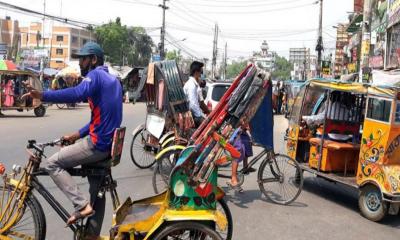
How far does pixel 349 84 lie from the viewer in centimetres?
698

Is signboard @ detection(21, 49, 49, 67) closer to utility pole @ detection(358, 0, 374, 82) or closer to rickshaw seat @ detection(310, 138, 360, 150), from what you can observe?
utility pole @ detection(358, 0, 374, 82)

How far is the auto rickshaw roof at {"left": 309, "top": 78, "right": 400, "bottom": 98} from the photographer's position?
6.32 metres

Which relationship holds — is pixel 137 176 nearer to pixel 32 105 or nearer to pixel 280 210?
pixel 280 210

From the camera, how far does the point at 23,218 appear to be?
13.2 ft

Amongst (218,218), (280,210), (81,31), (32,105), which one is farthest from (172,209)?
(81,31)

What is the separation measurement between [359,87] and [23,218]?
4918 mm

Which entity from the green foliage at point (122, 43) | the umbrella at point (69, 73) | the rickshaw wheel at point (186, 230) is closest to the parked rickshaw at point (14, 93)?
the umbrella at point (69, 73)

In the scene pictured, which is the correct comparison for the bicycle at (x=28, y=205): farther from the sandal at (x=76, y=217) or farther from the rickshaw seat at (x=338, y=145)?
the rickshaw seat at (x=338, y=145)

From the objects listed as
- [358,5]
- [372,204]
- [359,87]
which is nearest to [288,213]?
[372,204]

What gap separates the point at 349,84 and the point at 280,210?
83.8 inches

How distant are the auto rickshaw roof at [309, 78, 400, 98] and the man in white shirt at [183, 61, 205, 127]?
1.94 metres

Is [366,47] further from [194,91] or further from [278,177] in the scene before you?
[278,177]

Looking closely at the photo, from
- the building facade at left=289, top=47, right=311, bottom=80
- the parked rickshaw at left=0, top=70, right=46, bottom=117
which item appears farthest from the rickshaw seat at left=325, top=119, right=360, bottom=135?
the building facade at left=289, top=47, right=311, bottom=80

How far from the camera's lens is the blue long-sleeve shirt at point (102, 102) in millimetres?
3889
